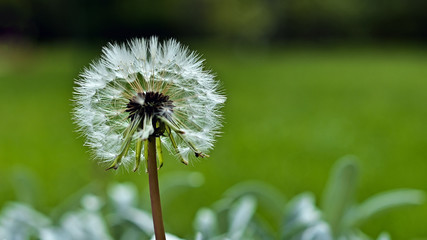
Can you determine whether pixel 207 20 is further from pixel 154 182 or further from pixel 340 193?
pixel 154 182

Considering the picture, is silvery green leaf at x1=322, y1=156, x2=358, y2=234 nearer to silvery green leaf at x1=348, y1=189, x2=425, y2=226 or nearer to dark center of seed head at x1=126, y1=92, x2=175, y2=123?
silvery green leaf at x1=348, y1=189, x2=425, y2=226

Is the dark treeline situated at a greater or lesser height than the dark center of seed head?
greater

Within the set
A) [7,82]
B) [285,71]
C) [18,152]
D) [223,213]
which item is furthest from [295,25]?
[223,213]

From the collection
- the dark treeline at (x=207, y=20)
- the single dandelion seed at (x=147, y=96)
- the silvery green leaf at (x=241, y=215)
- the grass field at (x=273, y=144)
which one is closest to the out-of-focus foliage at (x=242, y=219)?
the silvery green leaf at (x=241, y=215)

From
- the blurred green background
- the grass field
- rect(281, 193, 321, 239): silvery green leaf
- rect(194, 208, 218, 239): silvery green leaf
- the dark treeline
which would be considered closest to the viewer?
rect(194, 208, 218, 239): silvery green leaf

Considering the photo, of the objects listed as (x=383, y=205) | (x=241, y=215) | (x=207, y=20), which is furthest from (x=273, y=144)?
(x=207, y=20)

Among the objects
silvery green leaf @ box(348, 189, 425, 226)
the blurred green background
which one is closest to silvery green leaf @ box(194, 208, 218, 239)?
the blurred green background

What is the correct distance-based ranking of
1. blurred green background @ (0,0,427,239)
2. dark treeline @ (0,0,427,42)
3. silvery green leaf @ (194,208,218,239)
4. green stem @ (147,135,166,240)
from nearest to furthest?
green stem @ (147,135,166,240) → silvery green leaf @ (194,208,218,239) → blurred green background @ (0,0,427,239) → dark treeline @ (0,0,427,42)

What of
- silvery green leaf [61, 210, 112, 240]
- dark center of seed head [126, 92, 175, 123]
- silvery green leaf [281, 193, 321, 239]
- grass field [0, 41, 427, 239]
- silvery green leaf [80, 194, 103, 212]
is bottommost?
dark center of seed head [126, 92, 175, 123]
